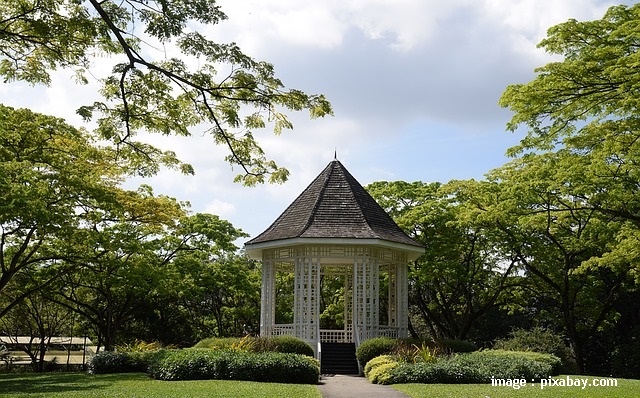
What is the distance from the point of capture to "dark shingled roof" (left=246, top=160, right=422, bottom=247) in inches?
830

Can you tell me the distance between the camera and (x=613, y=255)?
63.6ft

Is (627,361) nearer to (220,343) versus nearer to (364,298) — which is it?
(364,298)

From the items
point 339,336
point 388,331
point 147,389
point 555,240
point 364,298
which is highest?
point 555,240

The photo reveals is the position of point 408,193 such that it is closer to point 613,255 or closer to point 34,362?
point 613,255

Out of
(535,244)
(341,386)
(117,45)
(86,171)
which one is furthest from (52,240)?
(535,244)

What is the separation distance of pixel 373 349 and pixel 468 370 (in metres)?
4.25

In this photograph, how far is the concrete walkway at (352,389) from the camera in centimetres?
1253

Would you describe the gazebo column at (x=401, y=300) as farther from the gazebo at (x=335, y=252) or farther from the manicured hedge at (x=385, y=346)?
the manicured hedge at (x=385, y=346)

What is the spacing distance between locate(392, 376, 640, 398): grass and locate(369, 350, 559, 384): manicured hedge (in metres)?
0.79

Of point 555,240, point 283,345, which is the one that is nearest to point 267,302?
point 283,345

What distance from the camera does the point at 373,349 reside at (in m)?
18.7

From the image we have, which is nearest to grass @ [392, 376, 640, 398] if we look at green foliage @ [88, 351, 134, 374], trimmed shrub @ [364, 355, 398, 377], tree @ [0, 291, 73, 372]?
trimmed shrub @ [364, 355, 398, 377]

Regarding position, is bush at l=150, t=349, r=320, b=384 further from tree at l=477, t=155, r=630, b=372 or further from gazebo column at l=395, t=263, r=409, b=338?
tree at l=477, t=155, r=630, b=372

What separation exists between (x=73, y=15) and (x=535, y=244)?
2006 centimetres
